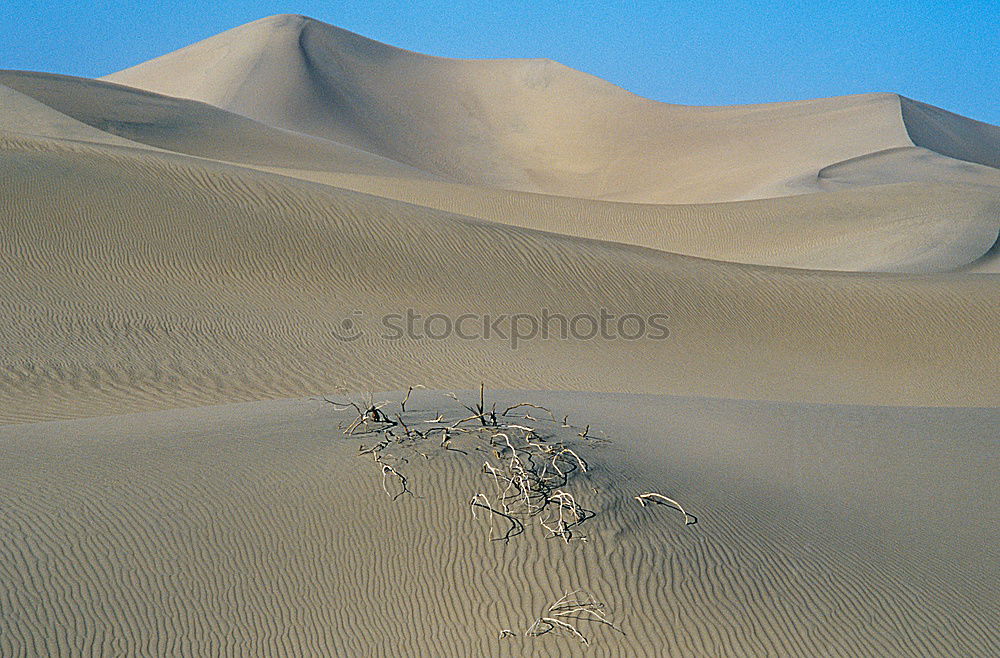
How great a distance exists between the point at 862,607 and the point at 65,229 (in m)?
9.35

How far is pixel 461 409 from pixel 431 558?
6.29 ft

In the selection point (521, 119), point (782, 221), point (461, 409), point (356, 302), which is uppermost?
point (521, 119)

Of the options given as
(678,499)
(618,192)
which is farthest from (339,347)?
(618,192)

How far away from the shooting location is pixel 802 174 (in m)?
34.4

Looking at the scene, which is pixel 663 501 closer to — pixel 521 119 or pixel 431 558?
pixel 431 558

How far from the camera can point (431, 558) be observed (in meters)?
3.25

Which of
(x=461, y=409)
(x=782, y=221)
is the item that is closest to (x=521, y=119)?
(x=782, y=221)

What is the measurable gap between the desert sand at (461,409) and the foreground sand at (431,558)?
0.01 m

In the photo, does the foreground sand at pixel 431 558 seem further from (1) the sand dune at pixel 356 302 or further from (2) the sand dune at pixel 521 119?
(2) the sand dune at pixel 521 119

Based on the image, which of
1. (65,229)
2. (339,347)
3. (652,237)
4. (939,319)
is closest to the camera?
(339,347)

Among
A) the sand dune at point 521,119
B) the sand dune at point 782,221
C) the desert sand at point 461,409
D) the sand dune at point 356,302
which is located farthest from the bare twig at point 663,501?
the sand dune at point 521,119

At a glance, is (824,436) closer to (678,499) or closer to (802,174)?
(678,499)

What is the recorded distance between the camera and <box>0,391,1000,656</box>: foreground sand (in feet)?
9.46

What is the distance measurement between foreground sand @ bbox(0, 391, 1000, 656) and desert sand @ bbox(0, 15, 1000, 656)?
1 centimetres
